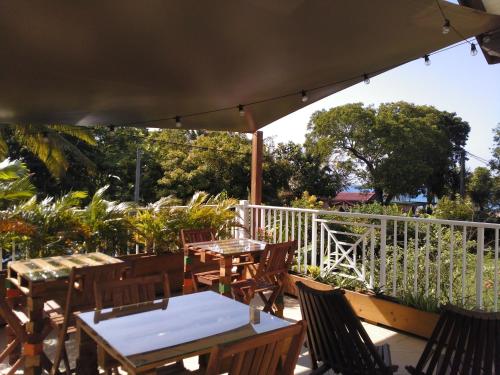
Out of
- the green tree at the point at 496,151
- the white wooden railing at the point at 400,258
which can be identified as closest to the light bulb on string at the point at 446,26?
the white wooden railing at the point at 400,258

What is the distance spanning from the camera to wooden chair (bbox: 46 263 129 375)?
2.84 meters

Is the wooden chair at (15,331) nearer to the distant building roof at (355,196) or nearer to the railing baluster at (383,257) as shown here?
the railing baluster at (383,257)

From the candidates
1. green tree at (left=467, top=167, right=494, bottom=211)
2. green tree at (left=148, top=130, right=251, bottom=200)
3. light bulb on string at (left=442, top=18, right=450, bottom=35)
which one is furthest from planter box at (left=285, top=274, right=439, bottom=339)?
green tree at (left=467, top=167, right=494, bottom=211)

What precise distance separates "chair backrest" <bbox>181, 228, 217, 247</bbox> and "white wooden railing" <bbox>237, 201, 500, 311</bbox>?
116cm

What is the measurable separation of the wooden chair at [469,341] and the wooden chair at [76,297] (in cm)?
221

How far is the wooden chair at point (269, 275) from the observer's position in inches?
162

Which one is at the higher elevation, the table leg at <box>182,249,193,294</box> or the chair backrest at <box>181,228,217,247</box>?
the chair backrest at <box>181,228,217,247</box>

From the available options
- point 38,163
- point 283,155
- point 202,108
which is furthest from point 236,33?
point 38,163

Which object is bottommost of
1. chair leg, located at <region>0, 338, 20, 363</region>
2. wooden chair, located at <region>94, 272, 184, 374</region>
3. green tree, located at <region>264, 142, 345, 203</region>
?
chair leg, located at <region>0, 338, 20, 363</region>

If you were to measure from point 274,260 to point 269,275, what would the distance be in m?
0.16

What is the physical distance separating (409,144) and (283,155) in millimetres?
8919

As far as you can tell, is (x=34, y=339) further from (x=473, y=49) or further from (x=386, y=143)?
(x=386, y=143)

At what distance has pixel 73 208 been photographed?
5.20 m

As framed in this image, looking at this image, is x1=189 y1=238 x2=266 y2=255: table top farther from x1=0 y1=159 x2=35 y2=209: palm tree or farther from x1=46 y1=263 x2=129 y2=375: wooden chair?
x1=0 y1=159 x2=35 y2=209: palm tree
